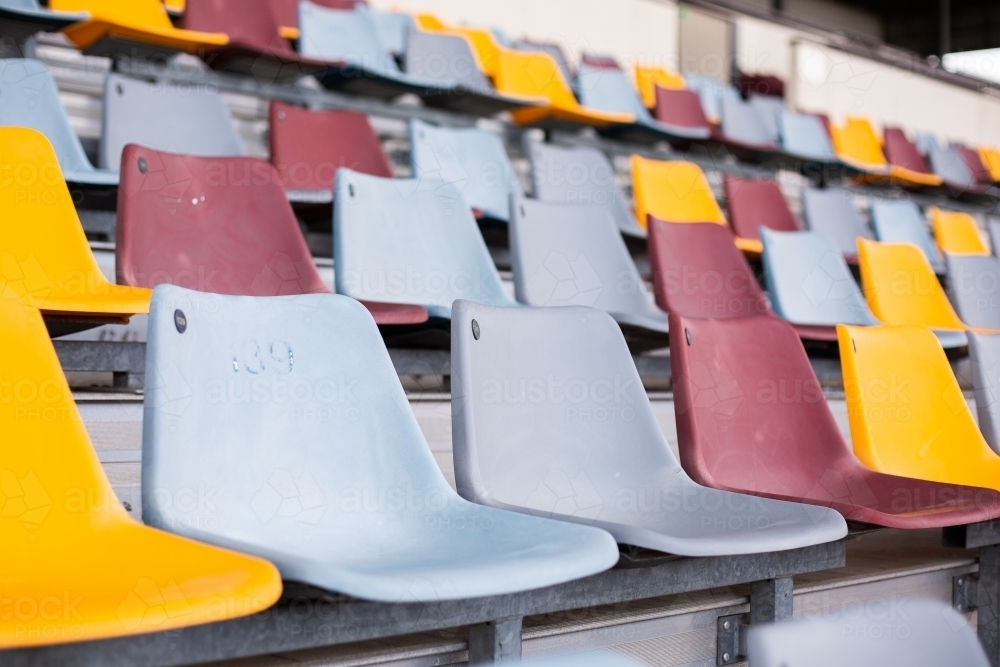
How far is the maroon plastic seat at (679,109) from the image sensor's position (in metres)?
4.27

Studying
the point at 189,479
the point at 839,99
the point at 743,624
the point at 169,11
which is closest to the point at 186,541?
the point at 189,479

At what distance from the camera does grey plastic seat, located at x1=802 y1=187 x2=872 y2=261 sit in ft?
11.5

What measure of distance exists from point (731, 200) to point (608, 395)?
2.12 meters

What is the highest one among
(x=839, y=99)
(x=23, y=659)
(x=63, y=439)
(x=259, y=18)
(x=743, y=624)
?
(x=839, y=99)

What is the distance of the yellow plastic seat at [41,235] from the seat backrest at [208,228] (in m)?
0.14

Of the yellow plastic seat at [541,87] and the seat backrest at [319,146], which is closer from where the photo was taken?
the seat backrest at [319,146]

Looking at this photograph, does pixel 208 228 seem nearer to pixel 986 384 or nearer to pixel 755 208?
pixel 986 384

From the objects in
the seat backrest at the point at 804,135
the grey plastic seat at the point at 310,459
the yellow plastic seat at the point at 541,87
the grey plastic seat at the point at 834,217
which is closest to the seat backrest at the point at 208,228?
the grey plastic seat at the point at 310,459

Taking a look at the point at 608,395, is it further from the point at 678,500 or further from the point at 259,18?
the point at 259,18

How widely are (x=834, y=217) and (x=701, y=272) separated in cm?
138

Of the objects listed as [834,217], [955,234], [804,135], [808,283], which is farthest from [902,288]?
[804,135]

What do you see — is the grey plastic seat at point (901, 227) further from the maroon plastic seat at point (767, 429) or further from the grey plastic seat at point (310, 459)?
the grey plastic seat at point (310, 459)

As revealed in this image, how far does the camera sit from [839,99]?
7.77 metres

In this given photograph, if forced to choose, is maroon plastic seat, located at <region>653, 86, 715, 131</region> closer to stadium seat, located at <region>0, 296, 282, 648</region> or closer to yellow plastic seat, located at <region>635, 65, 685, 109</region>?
yellow plastic seat, located at <region>635, 65, 685, 109</region>
